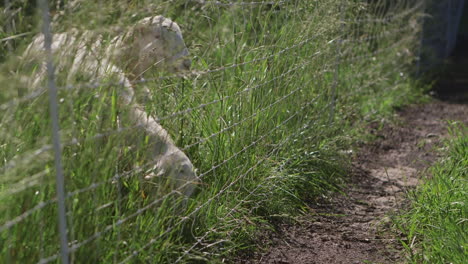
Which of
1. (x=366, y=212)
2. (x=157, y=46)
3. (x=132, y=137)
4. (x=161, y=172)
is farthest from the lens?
(x=366, y=212)

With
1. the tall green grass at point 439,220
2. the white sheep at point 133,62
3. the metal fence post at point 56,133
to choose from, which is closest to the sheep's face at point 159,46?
the white sheep at point 133,62

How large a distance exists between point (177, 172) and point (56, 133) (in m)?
0.88

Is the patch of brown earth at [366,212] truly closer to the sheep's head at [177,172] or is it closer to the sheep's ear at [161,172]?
the sheep's head at [177,172]

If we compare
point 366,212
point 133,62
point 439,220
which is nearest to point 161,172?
point 133,62

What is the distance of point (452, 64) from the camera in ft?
28.5

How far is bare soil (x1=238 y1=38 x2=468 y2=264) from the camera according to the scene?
9.61ft

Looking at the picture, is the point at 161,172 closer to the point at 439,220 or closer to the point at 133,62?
the point at 133,62

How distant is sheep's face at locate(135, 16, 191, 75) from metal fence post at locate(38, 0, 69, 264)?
561 mm

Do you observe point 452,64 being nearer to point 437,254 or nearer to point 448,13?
point 448,13

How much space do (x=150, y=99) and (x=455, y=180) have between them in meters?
1.91

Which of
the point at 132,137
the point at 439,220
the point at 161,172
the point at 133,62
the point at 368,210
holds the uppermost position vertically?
the point at 133,62

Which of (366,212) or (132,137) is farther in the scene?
(366,212)

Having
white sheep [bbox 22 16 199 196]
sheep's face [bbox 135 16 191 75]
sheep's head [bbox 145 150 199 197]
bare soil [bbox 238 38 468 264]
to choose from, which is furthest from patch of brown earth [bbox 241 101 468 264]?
sheep's face [bbox 135 16 191 75]

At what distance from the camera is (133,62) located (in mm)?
2523
